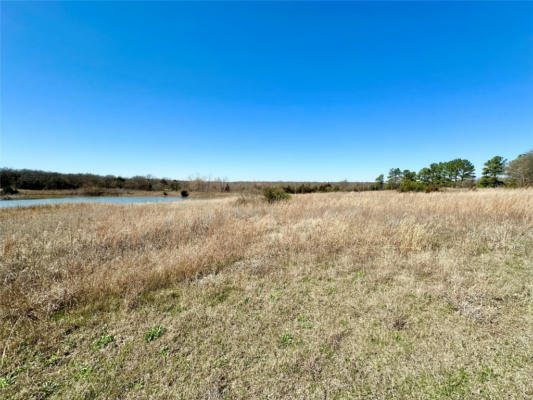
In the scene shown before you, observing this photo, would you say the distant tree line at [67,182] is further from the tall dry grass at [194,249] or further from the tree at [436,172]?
the tree at [436,172]

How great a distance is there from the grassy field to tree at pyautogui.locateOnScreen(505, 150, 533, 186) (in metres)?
23.3

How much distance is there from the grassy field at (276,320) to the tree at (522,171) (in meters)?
23.3

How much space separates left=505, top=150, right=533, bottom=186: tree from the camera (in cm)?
1822

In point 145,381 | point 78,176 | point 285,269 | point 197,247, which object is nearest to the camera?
point 145,381

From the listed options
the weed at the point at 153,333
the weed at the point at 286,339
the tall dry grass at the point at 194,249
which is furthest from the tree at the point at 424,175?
the weed at the point at 153,333

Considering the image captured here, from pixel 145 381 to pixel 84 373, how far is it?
0.69 m

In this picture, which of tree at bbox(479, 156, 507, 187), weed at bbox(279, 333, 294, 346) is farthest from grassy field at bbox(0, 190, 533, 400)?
tree at bbox(479, 156, 507, 187)

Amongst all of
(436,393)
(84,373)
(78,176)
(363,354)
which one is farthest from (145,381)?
(78,176)

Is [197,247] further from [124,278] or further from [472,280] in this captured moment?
[472,280]

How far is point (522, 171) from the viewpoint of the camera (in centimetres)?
1927

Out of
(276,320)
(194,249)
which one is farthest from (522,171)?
(194,249)

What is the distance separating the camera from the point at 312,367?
1.81 metres

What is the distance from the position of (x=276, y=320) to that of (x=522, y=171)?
32.1 m

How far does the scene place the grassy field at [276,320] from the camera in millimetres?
1688
